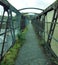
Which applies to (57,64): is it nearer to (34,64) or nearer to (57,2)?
(34,64)

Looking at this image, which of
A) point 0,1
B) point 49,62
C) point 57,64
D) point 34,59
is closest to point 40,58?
point 34,59

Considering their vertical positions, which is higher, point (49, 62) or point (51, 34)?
point (51, 34)

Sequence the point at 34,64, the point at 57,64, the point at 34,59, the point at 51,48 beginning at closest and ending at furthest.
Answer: the point at 57,64 → the point at 34,64 → the point at 34,59 → the point at 51,48

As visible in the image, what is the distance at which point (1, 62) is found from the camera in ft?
22.9

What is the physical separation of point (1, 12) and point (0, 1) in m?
0.96

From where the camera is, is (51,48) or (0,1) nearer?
(0,1)

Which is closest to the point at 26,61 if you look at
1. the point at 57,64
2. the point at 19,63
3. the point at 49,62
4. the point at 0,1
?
the point at 19,63

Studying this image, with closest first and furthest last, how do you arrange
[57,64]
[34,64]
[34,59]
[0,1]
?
[0,1]
[57,64]
[34,64]
[34,59]

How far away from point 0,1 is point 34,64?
2525mm

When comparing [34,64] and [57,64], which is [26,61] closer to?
[34,64]

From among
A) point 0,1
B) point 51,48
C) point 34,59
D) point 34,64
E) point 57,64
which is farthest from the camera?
point 51,48

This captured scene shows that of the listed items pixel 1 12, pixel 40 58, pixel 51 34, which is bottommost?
pixel 40 58

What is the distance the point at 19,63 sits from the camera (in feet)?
24.2

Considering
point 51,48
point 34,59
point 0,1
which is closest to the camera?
point 0,1
